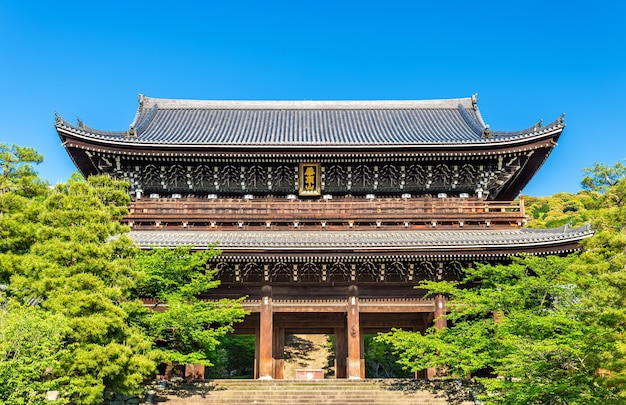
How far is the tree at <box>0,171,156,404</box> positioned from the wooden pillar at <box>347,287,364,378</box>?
23.5 feet

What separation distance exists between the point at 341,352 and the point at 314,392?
533cm

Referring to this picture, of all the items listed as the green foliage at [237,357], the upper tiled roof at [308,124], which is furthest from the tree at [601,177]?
the green foliage at [237,357]

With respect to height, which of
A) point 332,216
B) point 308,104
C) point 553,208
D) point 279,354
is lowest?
point 279,354

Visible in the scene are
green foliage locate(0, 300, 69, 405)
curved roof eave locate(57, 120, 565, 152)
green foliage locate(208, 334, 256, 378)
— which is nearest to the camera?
green foliage locate(0, 300, 69, 405)

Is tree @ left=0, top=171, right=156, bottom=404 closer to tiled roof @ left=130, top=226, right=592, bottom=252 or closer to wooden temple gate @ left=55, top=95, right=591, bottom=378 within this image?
tiled roof @ left=130, top=226, right=592, bottom=252

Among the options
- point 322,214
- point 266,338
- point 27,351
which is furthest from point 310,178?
point 27,351

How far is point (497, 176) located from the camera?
75.0ft

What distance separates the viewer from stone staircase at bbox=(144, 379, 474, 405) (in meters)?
15.9

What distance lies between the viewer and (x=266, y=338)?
60.9 feet

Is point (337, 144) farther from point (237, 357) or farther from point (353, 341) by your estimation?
point (237, 357)

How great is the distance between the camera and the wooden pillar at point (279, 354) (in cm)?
2060

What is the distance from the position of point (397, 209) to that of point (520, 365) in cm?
944

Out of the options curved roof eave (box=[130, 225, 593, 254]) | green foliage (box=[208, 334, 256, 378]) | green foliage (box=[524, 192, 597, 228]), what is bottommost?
green foliage (box=[208, 334, 256, 378])

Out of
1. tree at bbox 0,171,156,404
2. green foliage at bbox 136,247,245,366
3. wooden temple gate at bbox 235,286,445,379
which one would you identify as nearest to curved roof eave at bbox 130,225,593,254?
green foliage at bbox 136,247,245,366
